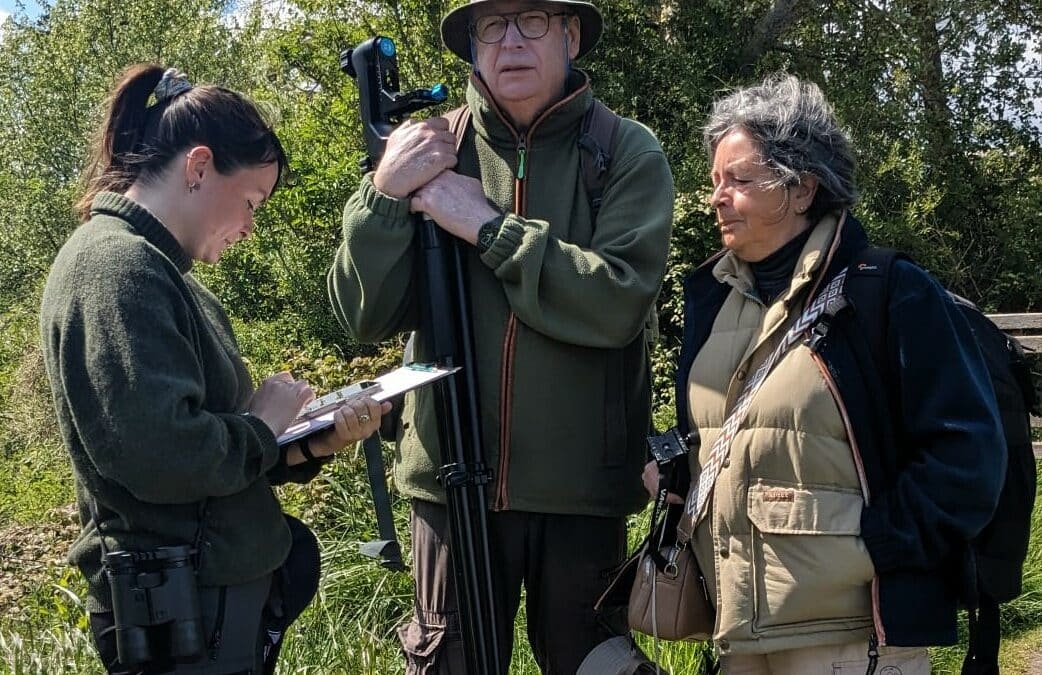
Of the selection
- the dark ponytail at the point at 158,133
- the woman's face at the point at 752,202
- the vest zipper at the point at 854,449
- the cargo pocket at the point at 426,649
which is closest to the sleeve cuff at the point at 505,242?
the woman's face at the point at 752,202

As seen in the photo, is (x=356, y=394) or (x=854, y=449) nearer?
(x=854, y=449)

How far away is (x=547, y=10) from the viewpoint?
281 cm

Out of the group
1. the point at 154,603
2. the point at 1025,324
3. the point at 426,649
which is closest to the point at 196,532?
the point at 154,603

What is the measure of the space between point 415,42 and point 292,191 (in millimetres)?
1735

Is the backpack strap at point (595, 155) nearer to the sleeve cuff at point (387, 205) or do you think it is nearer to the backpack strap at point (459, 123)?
the backpack strap at point (459, 123)

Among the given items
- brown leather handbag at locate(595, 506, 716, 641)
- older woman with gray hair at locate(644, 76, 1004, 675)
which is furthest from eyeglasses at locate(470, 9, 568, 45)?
brown leather handbag at locate(595, 506, 716, 641)

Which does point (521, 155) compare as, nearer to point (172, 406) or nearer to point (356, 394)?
point (356, 394)

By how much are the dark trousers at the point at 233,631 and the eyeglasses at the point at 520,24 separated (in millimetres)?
1486

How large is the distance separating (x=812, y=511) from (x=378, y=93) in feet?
5.18

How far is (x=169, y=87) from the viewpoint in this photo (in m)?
2.37

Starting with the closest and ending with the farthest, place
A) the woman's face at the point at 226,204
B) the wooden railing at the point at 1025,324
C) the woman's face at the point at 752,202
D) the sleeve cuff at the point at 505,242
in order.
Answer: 1. the woman's face at the point at 226,204
2. the woman's face at the point at 752,202
3. the sleeve cuff at the point at 505,242
4. the wooden railing at the point at 1025,324

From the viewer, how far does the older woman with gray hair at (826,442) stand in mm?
2182

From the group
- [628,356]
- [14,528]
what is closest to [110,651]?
[628,356]

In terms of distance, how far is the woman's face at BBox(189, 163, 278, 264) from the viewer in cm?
234
